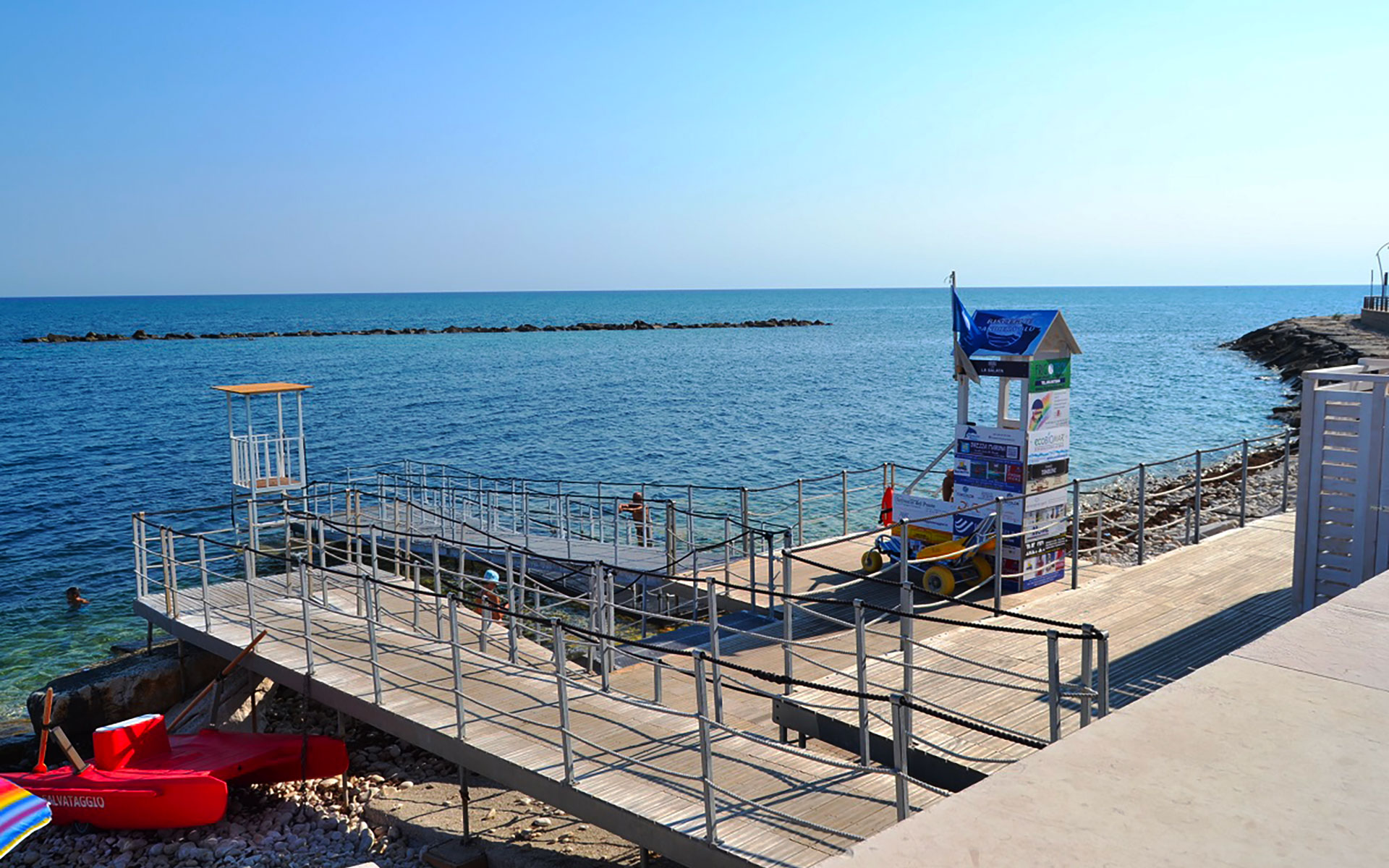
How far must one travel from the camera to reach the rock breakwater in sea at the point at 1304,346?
47.5 metres

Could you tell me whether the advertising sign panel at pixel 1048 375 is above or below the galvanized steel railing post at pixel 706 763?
A: above

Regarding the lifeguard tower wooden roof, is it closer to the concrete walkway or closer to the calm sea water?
the calm sea water

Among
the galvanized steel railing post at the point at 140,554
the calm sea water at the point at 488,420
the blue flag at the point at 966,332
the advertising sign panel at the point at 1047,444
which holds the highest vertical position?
the blue flag at the point at 966,332

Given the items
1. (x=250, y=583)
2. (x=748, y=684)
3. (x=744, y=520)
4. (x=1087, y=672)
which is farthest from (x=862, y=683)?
(x=250, y=583)

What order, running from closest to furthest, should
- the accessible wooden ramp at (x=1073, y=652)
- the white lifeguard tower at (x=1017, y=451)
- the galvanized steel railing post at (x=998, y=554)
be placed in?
the accessible wooden ramp at (x=1073, y=652) → the galvanized steel railing post at (x=998, y=554) → the white lifeguard tower at (x=1017, y=451)

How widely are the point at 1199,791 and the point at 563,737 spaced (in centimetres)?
534

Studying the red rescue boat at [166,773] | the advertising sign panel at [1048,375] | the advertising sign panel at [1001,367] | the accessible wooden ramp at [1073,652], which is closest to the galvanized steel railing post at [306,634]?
the red rescue boat at [166,773]

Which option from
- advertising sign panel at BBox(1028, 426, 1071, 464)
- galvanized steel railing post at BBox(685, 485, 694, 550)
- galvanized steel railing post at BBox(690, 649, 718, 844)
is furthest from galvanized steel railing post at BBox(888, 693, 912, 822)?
advertising sign panel at BBox(1028, 426, 1071, 464)

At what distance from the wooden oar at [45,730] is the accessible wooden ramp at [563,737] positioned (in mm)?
1516

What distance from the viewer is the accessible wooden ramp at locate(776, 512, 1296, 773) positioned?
730 centimetres

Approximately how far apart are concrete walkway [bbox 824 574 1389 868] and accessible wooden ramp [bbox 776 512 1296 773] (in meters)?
2.67

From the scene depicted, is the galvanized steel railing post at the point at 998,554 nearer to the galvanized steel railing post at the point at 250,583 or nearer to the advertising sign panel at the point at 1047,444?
the advertising sign panel at the point at 1047,444

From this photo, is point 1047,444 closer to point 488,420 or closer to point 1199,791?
point 1199,791

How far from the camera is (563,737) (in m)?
7.50
